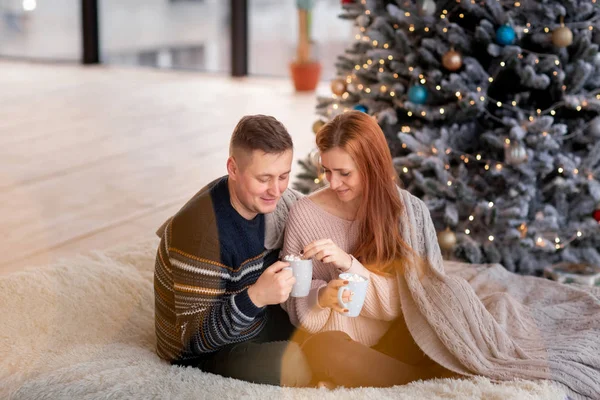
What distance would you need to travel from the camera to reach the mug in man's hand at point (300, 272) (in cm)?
192

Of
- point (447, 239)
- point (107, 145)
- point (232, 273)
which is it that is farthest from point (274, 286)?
point (107, 145)

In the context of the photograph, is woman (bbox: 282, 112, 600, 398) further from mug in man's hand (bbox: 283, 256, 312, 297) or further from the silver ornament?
the silver ornament

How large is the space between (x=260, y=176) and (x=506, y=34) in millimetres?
1493

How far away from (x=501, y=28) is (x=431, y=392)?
1.58 metres

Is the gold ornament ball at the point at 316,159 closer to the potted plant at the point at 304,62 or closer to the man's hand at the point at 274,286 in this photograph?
the man's hand at the point at 274,286

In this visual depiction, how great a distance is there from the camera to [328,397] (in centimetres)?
201

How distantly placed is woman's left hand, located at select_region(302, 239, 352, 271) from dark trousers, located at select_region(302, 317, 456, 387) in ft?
0.74

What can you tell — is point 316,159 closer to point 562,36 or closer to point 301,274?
point 301,274

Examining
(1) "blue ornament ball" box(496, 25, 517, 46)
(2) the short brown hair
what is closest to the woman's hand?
(2) the short brown hair

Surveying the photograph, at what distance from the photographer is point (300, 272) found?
1.92 meters

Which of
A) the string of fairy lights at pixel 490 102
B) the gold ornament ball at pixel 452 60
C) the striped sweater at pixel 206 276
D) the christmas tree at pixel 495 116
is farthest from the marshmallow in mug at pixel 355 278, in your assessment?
the gold ornament ball at pixel 452 60

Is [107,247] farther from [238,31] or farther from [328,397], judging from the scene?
[238,31]

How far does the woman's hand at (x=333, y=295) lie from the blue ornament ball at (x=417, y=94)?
1254mm

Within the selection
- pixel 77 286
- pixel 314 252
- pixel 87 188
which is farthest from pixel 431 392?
pixel 87 188
